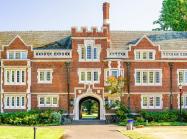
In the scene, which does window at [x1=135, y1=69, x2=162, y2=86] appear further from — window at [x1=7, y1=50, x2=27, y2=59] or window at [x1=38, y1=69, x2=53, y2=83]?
window at [x1=7, y1=50, x2=27, y2=59]

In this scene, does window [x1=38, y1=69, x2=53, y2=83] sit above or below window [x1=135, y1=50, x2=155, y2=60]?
below

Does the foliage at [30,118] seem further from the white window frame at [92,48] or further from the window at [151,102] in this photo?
the window at [151,102]

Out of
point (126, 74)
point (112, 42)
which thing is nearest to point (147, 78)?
point (126, 74)

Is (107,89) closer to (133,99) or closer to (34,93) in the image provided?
(133,99)

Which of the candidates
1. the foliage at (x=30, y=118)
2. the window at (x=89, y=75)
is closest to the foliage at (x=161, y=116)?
the window at (x=89, y=75)

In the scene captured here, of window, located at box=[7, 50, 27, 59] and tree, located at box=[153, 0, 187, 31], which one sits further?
tree, located at box=[153, 0, 187, 31]

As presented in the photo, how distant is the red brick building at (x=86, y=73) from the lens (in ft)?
181

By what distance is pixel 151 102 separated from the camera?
5606 centimetres

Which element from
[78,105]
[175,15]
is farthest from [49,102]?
[175,15]

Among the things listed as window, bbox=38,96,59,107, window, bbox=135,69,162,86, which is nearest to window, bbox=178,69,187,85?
window, bbox=135,69,162,86

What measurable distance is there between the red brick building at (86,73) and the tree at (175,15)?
1540 cm

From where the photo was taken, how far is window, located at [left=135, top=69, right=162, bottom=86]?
183ft

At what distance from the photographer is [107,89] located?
54625mm

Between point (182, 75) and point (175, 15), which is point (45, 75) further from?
point (175, 15)
